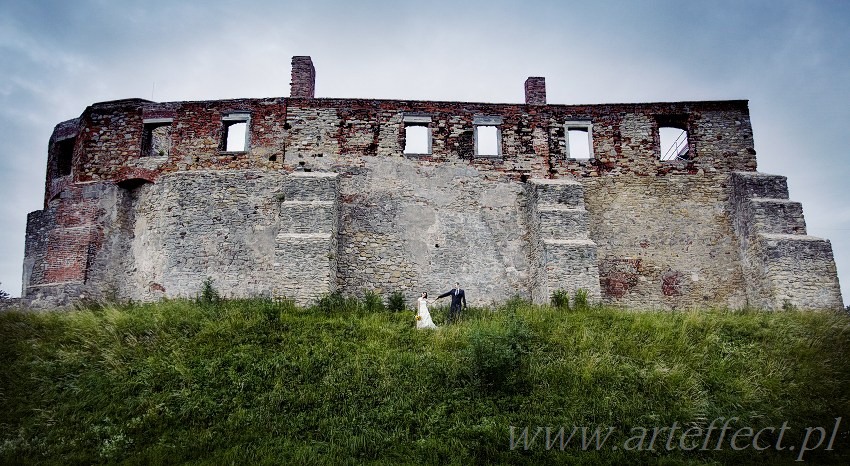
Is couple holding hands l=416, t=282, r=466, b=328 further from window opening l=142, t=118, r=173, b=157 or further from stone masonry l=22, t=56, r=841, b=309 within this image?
window opening l=142, t=118, r=173, b=157

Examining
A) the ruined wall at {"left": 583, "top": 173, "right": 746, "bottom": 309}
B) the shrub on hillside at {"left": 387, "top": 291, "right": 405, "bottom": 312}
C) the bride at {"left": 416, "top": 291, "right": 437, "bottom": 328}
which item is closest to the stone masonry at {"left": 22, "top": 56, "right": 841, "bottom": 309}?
the ruined wall at {"left": 583, "top": 173, "right": 746, "bottom": 309}

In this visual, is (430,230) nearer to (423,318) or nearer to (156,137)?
(423,318)

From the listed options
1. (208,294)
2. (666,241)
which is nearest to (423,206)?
(208,294)

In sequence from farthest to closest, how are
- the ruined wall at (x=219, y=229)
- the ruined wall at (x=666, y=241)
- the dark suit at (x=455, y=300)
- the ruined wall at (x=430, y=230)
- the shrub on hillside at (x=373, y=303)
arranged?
the ruined wall at (x=666, y=241), the ruined wall at (x=430, y=230), the ruined wall at (x=219, y=229), the shrub on hillside at (x=373, y=303), the dark suit at (x=455, y=300)

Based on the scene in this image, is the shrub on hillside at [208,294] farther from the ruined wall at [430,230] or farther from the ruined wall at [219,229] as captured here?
the ruined wall at [430,230]

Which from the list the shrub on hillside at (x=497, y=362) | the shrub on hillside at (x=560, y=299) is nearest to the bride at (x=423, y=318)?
the shrub on hillside at (x=497, y=362)

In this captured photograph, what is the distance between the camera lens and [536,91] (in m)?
19.8

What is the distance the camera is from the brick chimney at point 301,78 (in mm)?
19344

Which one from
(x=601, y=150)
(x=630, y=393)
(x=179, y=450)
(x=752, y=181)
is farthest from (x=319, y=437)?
(x=752, y=181)

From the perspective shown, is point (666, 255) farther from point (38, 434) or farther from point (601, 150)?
point (38, 434)

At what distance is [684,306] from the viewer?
17.6 m

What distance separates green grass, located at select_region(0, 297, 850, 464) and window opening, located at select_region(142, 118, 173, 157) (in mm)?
6315

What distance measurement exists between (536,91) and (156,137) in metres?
12.6

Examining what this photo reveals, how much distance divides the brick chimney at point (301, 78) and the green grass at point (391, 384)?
25.8 ft
